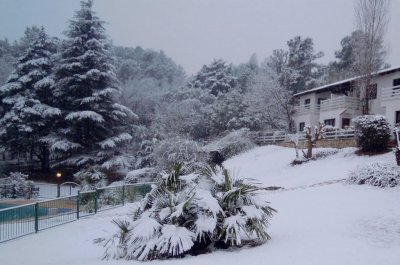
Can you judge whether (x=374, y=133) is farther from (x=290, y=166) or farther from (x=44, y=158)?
(x=44, y=158)

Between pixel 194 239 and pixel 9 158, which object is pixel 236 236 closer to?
pixel 194 239

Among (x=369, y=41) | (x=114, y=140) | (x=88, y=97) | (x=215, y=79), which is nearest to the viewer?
(x=369, y=41)

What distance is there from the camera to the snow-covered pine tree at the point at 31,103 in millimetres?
32062

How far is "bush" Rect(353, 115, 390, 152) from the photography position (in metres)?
19.5

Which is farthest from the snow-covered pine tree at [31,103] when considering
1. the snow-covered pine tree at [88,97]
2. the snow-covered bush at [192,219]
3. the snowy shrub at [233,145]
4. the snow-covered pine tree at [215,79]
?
the snow-covered bush at [192,219]

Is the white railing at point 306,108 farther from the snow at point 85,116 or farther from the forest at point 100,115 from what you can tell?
the snow at point 85,116

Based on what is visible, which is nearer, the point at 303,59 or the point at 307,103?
the point at 307,103

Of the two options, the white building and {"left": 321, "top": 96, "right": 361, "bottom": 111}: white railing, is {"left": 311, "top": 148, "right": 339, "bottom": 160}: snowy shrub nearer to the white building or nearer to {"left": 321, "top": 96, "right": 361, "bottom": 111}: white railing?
the white building

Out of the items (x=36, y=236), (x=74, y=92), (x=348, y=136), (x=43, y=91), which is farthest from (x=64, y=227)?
(x=43, y=91)

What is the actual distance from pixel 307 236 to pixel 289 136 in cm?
2311

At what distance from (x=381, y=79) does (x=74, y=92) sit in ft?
87.6

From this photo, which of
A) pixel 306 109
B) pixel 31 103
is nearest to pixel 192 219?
pixel 31 103

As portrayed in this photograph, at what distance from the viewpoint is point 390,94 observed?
2558 centimetres

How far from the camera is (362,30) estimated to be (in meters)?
27.7
